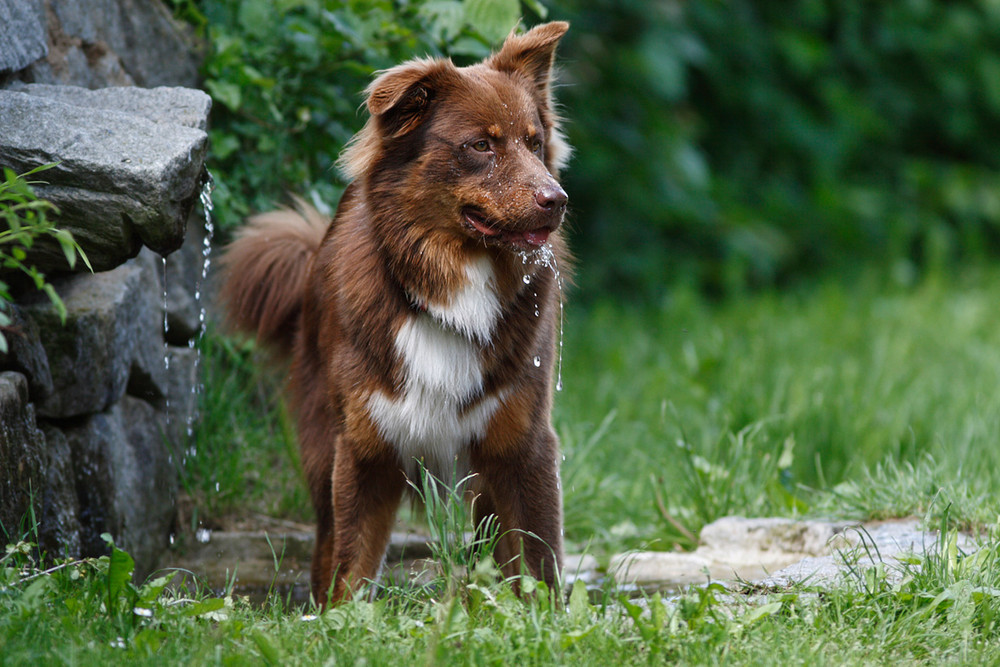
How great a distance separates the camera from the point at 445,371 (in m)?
2.92

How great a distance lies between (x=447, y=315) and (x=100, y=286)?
3.94ft

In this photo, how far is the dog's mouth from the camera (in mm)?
2879

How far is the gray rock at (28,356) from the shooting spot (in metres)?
2.86

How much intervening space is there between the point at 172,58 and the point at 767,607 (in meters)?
3.08

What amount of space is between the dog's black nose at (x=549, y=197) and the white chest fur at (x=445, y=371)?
0.81ft

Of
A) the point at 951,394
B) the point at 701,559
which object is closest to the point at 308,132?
the point at 701,559

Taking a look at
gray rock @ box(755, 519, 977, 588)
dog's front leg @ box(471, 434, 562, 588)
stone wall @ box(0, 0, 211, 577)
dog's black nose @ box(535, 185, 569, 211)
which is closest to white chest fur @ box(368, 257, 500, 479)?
dog's front leg @ box(471, 434, 562, 588)

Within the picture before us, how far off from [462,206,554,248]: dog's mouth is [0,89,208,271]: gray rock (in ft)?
2.79

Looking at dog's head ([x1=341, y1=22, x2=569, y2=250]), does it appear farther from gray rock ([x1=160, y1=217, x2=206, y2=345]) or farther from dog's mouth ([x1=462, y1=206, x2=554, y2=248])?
gray rock ([x1=160, y1=217, x2=206, y2=345])

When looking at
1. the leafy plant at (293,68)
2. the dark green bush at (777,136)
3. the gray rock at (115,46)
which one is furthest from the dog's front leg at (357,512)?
the dark green bush at (777,136)

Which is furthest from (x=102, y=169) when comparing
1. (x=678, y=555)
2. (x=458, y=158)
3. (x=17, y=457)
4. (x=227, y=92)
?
(x=678, y=555)

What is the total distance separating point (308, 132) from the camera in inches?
174

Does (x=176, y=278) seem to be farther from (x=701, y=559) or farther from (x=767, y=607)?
(x=767, y=607)

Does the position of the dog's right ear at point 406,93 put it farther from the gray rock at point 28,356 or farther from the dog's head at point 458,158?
the gray rock at point 28,356
